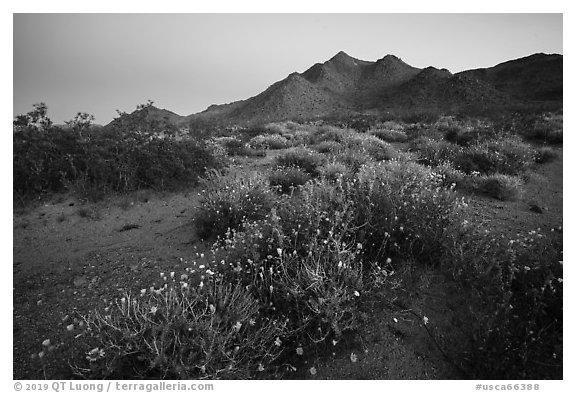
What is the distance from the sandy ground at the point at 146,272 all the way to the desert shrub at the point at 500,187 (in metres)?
0.18

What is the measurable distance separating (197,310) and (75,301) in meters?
1.66

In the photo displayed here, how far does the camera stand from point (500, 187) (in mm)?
5645

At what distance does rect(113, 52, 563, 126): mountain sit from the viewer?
44250 millimetres

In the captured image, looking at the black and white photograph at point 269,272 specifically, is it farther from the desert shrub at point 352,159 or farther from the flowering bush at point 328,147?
the flowering bush at point 328,147

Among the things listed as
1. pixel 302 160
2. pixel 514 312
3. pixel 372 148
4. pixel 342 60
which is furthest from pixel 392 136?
pixel 342 60

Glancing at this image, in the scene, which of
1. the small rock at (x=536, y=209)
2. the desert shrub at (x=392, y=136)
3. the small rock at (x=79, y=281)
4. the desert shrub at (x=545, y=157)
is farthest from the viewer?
the desert shrub at (x=392, y=136)

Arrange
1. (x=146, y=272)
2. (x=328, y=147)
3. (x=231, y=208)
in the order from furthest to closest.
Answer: (x=328, y=147)
(x=231, y=208)
(x=146, y=272)

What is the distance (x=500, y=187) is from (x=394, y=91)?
52.4 m

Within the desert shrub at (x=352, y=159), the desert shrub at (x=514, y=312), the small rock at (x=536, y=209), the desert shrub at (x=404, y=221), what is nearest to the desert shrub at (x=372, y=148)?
the desert shrub at (x=352, y=159)

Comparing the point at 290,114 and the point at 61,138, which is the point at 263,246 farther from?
the point at 290,114

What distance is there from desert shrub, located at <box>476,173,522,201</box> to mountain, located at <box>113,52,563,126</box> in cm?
3355

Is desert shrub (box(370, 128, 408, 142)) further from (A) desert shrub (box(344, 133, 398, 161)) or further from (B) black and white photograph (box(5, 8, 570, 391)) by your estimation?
(B) black and white photograph (box(5, 8, 570, 391))

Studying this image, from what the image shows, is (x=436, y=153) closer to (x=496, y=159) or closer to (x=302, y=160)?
(x=496, y=159)

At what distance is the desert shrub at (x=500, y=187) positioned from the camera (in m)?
5.52
